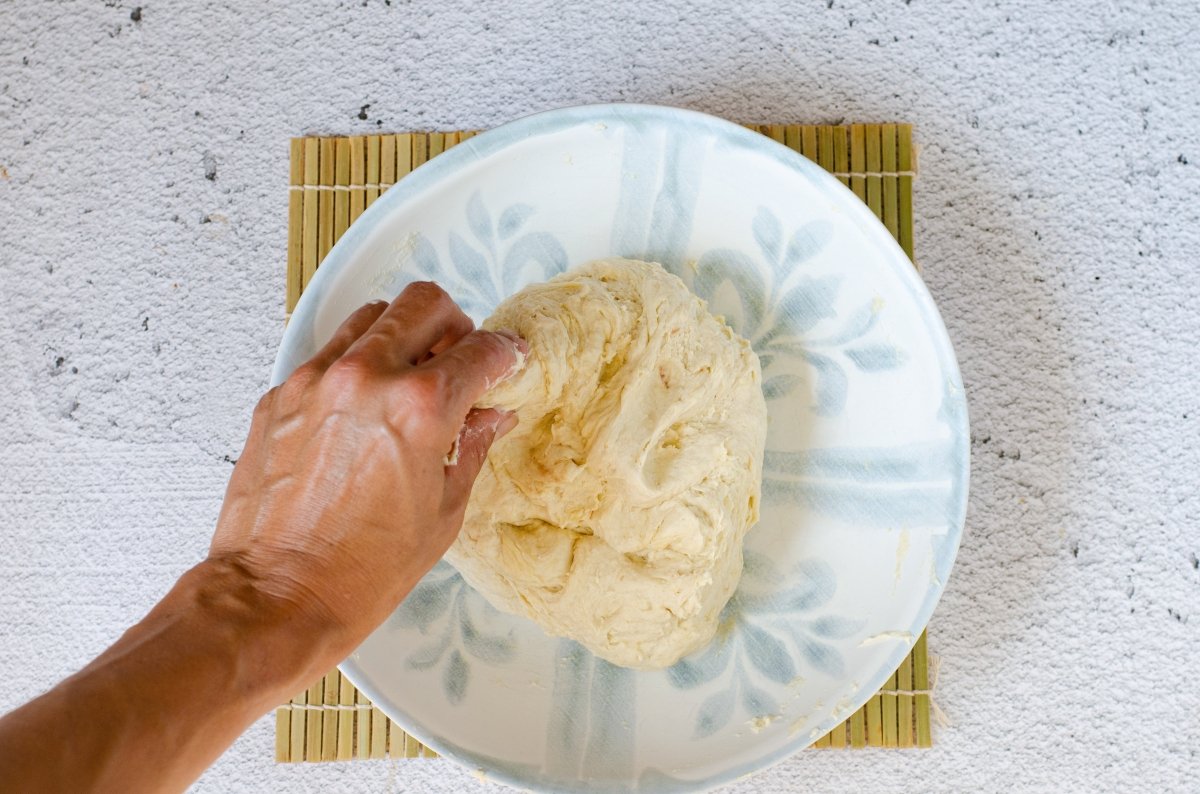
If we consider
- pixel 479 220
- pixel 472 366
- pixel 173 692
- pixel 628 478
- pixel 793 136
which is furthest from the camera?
pixel 793 136

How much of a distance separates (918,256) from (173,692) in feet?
2.62

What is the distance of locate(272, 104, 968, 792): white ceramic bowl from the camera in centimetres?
79

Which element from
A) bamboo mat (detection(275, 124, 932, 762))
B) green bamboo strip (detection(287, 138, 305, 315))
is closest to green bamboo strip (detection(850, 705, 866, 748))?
bamboo mat (detection(275, 124, 932, 762))

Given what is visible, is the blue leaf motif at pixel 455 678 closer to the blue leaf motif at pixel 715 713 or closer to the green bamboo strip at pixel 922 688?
the blue leaf motif at pixel 715 713

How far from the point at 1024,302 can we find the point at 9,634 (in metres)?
1.15

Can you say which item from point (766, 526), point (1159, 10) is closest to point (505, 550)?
point (766, 526)

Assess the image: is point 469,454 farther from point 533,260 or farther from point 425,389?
→ point 533,260

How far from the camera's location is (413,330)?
0.62 m

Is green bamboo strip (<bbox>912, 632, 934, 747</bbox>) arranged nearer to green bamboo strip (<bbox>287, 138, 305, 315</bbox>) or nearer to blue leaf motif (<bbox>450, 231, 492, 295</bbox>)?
blue leaf motif (<bbox>450, 231, 492, 295</bbox>)

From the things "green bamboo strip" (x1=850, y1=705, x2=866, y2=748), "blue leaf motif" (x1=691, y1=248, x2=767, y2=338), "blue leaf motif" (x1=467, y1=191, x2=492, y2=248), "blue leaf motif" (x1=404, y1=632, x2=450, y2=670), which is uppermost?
"blue leaf motif" (x1=467, y1=191, x2=492, y2=248)

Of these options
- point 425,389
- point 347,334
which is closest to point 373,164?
point 347,334

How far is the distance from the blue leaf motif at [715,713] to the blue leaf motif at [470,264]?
43 cm

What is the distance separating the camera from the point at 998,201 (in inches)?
38.2

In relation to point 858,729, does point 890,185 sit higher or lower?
higher
